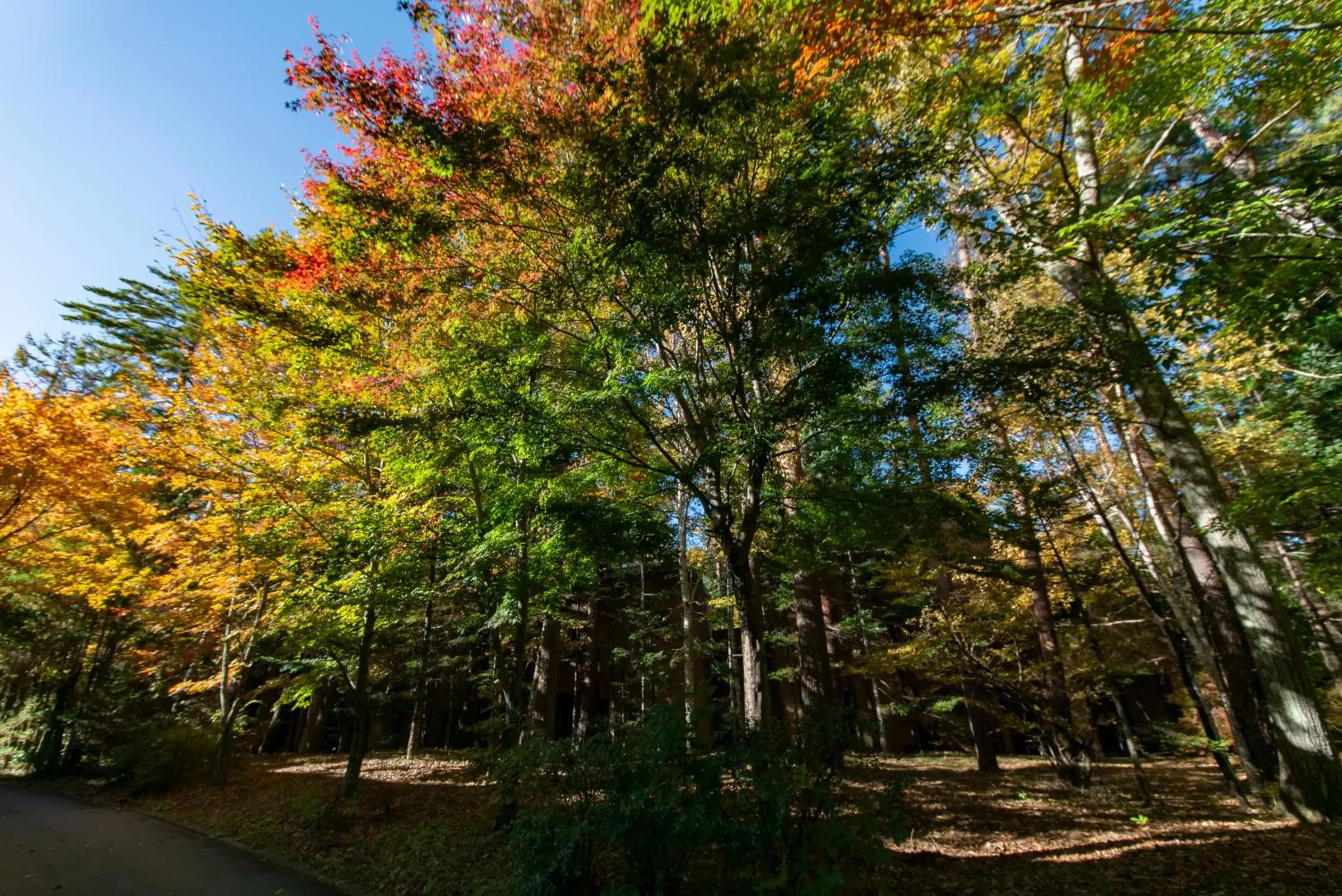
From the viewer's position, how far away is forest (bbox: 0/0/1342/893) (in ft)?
16.5

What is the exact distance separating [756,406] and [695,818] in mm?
4030

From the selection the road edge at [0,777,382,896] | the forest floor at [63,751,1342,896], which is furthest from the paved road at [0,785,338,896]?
the forest floor at [63,751,1342,896]

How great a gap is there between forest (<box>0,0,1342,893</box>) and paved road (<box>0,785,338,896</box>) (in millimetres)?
996

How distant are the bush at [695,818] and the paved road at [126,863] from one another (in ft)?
10.9

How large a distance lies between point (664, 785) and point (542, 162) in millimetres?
7081

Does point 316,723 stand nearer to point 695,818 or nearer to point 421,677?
point 421,677

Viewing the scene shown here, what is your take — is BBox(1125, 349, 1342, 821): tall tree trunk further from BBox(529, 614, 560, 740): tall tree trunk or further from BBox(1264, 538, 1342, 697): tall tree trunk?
BBox(529, 614, 560, 740): tall tree trunk

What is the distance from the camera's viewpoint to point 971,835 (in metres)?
6.54

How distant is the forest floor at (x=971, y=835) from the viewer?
5094mm

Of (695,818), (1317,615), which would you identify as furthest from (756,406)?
(1317,615)

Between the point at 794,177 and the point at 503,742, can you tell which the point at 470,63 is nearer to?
the point at 794,177

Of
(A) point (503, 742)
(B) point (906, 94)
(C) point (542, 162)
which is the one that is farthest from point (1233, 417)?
(A) point (503, 742)

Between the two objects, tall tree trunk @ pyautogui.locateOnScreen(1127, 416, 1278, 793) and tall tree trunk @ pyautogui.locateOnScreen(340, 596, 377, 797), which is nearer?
tall tree trunk @ pyautogui.locateOnScreen(1127, 416, 1278, 793)

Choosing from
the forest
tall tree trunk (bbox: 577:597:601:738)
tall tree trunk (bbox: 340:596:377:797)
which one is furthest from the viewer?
tall tree trunk (bbox: 577:597:601:738)
